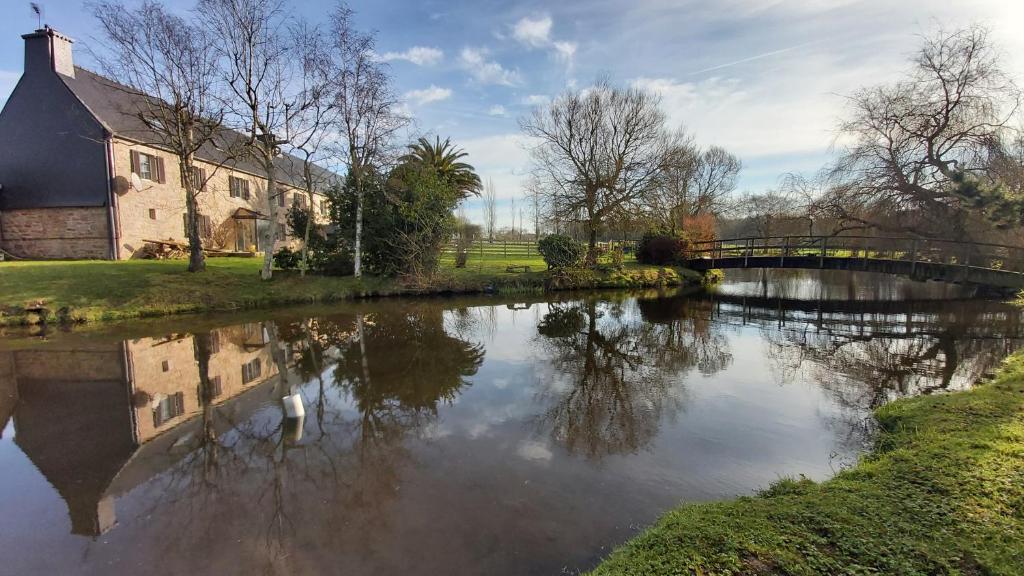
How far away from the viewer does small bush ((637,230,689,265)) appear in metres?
26.9

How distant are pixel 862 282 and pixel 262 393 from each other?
31888 millimetres

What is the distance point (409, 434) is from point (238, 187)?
2996 centimetres

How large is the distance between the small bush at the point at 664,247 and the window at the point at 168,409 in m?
24.4

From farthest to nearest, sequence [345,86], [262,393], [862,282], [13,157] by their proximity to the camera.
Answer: [862,282] → [13,157] → [345,86] → [262,393]

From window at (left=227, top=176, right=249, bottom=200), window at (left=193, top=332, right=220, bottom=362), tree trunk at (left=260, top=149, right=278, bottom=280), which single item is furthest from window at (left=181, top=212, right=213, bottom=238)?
window at (left=193, top=332, right=220, bottom=362)

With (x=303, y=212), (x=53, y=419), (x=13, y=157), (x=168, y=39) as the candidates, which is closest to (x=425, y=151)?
(x=303, y=212)

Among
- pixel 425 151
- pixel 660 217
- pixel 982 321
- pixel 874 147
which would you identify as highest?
pixel 425 151

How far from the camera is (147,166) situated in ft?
73.7

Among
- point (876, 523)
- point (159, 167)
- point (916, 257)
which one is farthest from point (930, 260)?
point (159, 167)

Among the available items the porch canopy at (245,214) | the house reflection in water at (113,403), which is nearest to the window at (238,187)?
the porch canopy at (245,214)

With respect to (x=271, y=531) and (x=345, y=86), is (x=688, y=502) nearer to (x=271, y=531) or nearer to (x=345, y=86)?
(x=271, y=531)

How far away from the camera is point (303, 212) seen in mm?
19641

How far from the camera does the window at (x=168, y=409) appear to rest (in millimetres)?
6273

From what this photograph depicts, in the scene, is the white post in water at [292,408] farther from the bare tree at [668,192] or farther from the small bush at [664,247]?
the small bush at [664,247]
